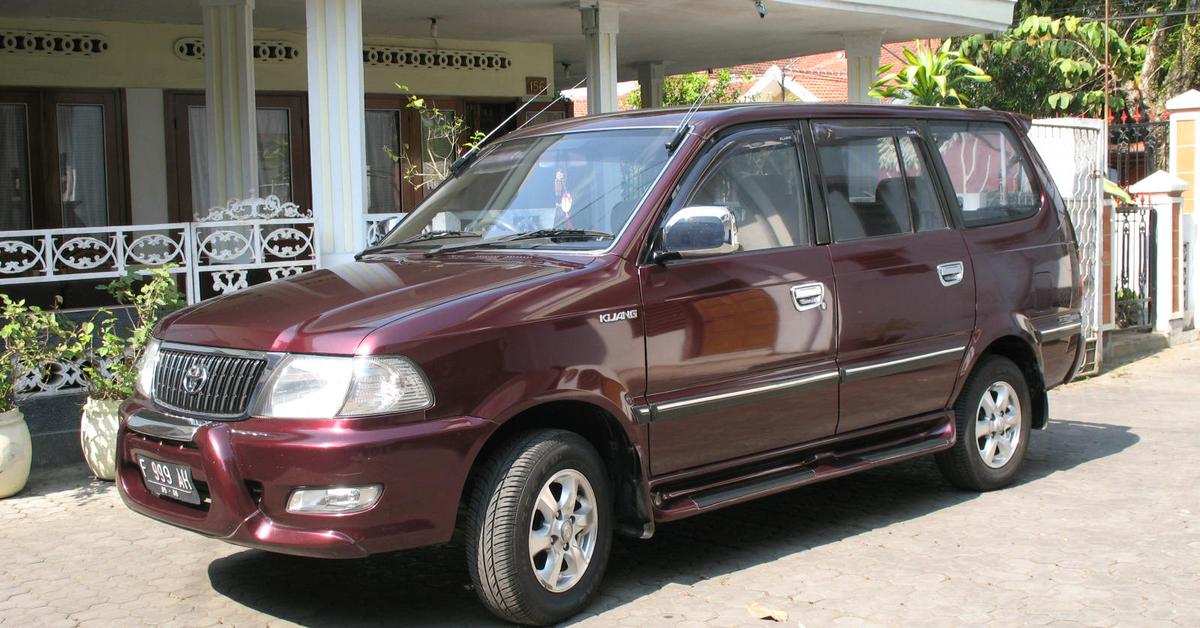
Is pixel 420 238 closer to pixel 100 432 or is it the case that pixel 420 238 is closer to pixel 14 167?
pixel 100 432

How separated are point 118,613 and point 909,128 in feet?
14.5

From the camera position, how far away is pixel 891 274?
5.82 m

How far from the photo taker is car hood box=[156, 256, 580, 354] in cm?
427

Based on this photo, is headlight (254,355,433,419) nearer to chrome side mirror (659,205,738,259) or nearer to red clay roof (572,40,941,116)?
chrome side mirror (659,205,738,259)

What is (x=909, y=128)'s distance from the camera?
6.28m

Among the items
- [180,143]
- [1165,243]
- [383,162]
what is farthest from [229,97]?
[1165,243]

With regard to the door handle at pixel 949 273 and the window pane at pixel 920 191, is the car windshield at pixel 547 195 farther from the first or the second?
the door handle at pixel 949 273

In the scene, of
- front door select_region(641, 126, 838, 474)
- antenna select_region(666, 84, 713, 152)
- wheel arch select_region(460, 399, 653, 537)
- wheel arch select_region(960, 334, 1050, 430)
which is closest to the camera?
wheel arch select_region(460, 399, 653, 537)

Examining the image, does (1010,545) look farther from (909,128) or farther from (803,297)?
(909,128)

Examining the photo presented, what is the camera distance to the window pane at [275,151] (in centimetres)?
1462

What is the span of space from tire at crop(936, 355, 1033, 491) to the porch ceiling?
6929mm

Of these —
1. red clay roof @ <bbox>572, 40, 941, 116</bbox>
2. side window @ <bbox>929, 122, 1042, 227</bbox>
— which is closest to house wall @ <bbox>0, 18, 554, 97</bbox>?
side window @ <bbox>929, 122, 1042, 227</bbox>

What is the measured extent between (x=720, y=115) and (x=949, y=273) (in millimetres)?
1601

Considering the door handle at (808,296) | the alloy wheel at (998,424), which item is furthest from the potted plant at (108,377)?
the alloy wheel at (998,424)
